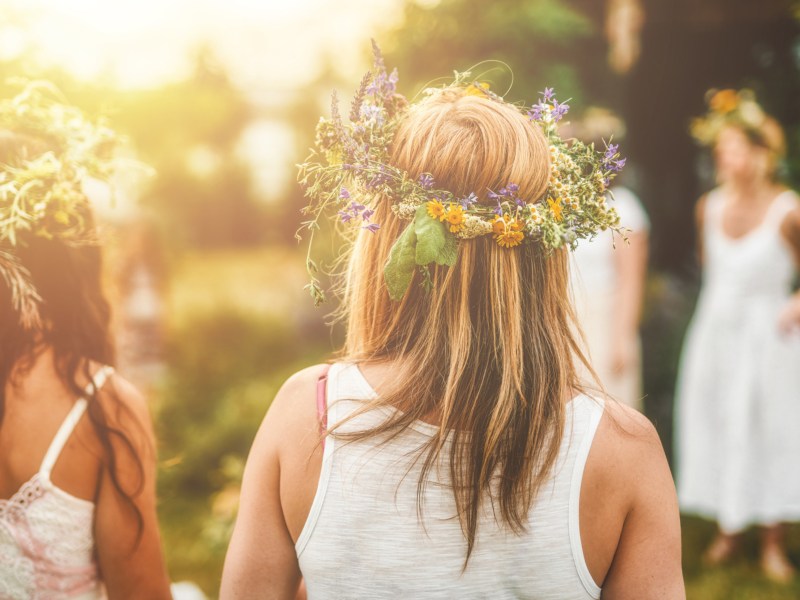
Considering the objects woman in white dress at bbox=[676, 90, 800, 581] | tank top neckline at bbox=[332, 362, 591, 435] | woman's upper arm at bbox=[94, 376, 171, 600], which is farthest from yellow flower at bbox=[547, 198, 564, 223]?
woman in white dress at bbox=[676, 90, 800, 581]

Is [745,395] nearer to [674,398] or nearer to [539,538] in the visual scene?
[674,398]

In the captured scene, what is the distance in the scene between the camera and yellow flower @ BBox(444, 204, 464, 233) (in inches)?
53.0

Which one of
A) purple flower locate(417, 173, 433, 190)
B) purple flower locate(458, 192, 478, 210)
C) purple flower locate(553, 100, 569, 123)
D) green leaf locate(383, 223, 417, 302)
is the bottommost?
green leaf locate(383, 223, 417, 302)

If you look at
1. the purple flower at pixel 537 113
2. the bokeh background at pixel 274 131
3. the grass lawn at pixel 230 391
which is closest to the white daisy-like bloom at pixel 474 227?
the purple flower at pixel 537 113

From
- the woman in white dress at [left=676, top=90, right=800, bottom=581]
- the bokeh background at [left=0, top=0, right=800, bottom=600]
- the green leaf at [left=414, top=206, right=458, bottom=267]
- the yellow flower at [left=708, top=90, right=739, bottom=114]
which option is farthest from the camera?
the bokeh background at [left=0, top=0, right=800, bottom=600]

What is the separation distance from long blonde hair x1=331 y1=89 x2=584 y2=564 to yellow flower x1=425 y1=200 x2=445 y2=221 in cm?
6

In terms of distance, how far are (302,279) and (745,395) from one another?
4.28 meters

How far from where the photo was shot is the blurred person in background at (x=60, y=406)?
165cm

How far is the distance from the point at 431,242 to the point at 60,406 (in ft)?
3.11

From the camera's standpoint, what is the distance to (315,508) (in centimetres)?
136

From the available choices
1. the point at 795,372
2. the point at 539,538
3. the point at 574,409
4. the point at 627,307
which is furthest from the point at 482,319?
the point at 795,372

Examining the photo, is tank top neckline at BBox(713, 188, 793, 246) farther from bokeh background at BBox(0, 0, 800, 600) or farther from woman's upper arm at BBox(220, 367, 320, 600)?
→ woman's upper arm at BBox(220, 367, 320, 600)

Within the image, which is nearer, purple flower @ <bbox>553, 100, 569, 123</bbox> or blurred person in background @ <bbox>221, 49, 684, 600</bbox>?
blurred person in background @ <bbox>221, 49, 684, 600</bbox>

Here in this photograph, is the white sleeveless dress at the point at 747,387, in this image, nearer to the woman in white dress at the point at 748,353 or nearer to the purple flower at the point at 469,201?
the woman in white dress at the point at 748,353
